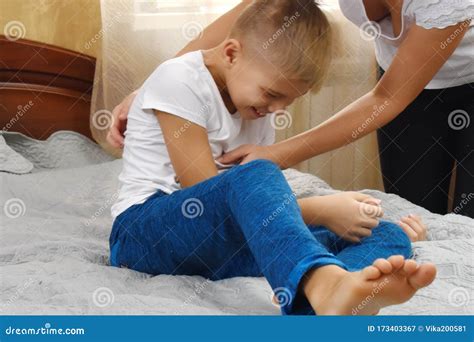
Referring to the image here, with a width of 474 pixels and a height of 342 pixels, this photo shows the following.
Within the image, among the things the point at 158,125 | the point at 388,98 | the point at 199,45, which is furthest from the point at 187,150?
the point at 388,98

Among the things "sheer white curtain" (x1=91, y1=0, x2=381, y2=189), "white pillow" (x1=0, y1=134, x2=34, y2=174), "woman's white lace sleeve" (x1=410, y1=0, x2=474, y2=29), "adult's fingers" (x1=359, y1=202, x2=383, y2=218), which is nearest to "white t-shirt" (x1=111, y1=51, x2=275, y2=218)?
"adult's fingers" (x1=359, y1=202, x2=383, y2=218)

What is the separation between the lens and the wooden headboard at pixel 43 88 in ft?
7.53

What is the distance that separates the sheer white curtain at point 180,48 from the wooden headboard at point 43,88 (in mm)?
79

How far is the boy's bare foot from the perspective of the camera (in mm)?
864

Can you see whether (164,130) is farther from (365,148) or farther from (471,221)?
(365,148)

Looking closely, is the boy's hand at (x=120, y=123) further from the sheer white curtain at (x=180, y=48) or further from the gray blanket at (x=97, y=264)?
the sheer white curtain at (x=180, y=48)

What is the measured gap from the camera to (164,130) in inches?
50.4

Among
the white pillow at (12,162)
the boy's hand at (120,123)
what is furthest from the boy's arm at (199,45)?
the white pillow at (12,162)

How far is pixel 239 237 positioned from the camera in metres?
1.15

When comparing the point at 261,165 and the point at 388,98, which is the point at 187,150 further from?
the point at 388,98

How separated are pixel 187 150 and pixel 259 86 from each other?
157 millimetres

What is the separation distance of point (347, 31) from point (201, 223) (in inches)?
59.6
